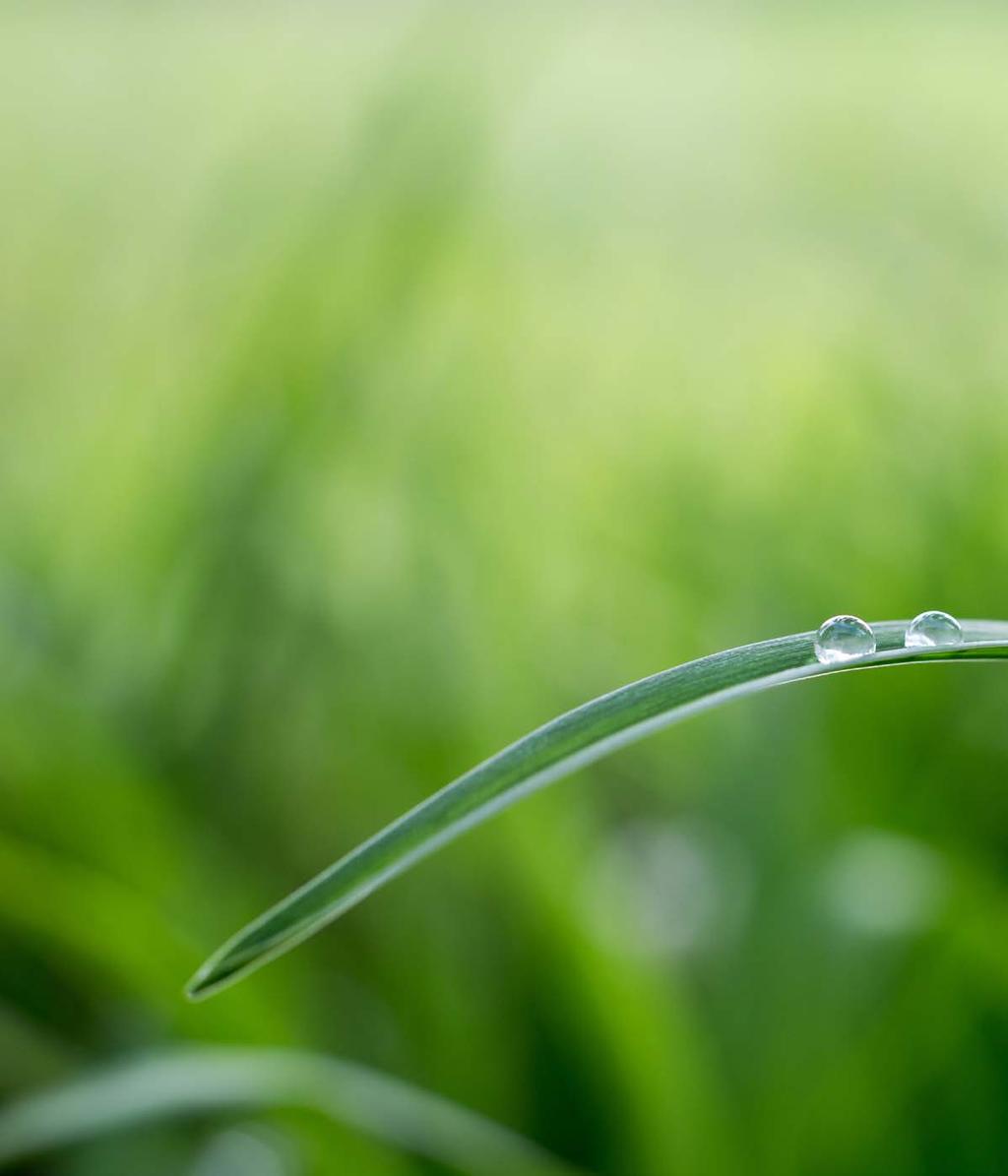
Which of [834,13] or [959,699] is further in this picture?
[834,13]

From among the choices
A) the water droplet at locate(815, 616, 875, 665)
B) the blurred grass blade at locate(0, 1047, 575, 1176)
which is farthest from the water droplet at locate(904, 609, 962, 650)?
the blurred grass blade at locate(0, 1047, 575, 1176)

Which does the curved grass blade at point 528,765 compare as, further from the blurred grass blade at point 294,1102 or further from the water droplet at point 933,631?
the blurred grass blade at point 294,1102

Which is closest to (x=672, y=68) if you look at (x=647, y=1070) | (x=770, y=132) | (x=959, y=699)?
(x=770, y=132)

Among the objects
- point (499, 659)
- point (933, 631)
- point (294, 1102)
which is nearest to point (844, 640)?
point (933, 631)

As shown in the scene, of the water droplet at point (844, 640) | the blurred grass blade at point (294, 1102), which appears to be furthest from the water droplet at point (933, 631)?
the blurred grass blade at point (294, 1102)

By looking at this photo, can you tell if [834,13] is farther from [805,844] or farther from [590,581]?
[805,844]

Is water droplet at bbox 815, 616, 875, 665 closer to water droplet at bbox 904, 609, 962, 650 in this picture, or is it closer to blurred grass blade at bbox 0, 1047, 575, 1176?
water droplet at bbox 904, 609, 962, 650
